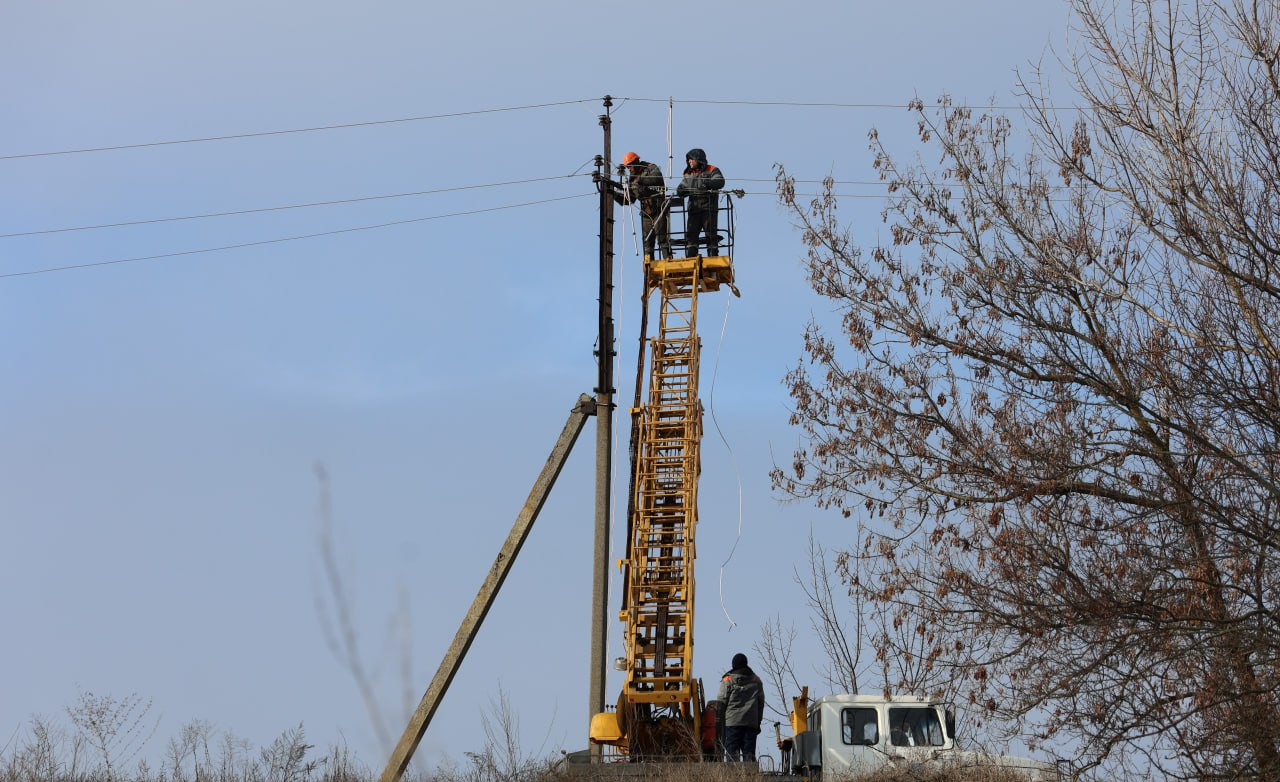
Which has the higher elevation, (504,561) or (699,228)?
(699,228)

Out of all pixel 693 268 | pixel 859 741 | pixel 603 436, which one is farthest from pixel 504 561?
pixel 859 741

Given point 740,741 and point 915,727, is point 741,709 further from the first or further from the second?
point 915,727

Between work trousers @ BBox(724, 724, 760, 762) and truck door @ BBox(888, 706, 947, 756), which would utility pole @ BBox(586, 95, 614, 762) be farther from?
truck door @ BBox(888, 706, 947, 756)

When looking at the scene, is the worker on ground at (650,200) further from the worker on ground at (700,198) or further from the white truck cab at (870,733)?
the white truck cab at (870,733)

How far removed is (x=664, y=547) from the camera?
72.0 feet

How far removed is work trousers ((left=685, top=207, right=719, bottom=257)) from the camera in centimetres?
2391

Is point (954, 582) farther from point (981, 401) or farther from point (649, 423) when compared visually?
point (649, 423)

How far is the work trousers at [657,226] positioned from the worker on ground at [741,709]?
25.2 ft

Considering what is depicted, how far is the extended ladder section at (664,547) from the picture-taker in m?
20.5

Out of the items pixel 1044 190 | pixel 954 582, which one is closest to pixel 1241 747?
pixel 954 582

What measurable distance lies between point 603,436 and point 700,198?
4.02 metres

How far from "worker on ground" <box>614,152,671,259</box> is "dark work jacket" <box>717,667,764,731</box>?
770 cm

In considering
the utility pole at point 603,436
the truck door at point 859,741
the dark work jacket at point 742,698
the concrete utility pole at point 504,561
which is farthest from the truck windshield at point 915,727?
the concrete utility pole at point 504,561

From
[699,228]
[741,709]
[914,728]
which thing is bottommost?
[914,728]
